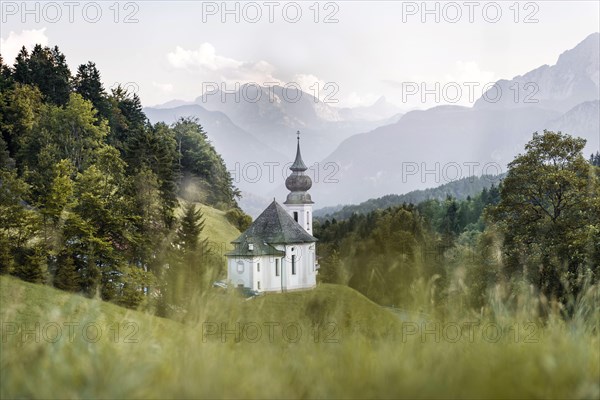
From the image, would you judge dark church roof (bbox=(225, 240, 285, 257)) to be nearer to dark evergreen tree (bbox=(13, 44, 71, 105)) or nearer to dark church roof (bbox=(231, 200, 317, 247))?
dark church roof (bbox=(231, 200, 317, 247))

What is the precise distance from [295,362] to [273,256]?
201ft

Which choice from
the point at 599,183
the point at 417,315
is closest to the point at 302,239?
the point at 599,183

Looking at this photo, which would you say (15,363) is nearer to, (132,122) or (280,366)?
(280,366)

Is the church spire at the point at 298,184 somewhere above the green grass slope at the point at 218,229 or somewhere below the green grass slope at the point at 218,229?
above

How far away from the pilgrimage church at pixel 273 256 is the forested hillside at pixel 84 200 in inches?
265

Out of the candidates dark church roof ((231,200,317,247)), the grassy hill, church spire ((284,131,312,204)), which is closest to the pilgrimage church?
dark church roof ((231,200,317,247))

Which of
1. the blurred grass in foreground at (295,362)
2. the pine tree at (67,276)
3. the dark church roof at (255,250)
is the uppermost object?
the dark church roof at (255,250)

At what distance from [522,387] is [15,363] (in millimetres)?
3459

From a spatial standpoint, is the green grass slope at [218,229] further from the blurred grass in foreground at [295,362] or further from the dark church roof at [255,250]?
the blurred grass in foreground at [295,362]

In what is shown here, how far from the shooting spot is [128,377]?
3711 millimetres

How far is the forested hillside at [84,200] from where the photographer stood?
1345 inches

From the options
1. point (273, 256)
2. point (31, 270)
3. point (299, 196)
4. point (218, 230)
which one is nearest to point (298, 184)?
point (299, 196)

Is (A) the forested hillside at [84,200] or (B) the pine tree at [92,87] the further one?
(B) the pine tree at [92,87]

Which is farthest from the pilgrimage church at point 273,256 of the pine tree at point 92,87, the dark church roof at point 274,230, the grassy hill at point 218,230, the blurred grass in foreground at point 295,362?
the blurred grass in foreground at point 295,362
